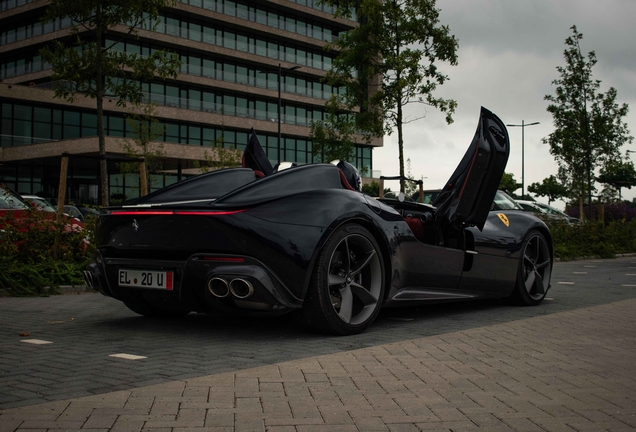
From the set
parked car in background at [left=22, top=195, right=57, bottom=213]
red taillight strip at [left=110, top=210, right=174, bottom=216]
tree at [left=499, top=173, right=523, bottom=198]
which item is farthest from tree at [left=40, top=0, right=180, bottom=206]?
tree at [left=499, top=173, right=523, bottom=198]

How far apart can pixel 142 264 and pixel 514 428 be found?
115 inches

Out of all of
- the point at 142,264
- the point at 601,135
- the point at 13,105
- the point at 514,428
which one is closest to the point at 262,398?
the point at 514,428

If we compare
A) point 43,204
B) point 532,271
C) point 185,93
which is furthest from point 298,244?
point 185,93

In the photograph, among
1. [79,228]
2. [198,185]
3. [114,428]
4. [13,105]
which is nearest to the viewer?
[114,428]

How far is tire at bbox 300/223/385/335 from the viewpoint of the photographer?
190 inches

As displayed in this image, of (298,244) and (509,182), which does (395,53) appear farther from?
(509,182)

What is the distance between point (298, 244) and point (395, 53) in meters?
16.9

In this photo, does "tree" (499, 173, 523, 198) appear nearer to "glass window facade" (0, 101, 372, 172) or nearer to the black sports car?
"glass window facade" (0, 101, 372, 172)

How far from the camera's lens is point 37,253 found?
30.8 feet

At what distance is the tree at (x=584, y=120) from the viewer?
25.0 metres

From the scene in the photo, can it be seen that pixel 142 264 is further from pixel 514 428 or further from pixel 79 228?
pixel 79 228

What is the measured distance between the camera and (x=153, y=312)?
6.08 metres

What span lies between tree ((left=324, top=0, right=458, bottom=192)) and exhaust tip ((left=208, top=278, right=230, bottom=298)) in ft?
52.7

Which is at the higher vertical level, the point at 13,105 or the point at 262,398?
the point at 13,105
